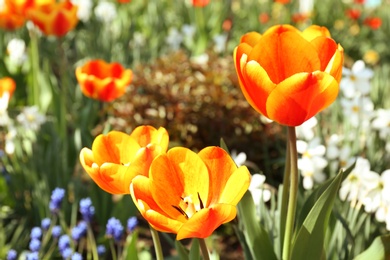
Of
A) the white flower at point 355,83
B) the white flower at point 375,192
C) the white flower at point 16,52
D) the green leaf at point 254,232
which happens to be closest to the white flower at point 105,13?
the white flower at point 16,52

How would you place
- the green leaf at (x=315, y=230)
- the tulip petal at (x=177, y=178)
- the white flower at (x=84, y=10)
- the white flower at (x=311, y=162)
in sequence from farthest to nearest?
the white flower at (x=84, y=10) < the white flower at (x=311, y=162) < the green leaf at (x=315, y=230) < the tulip petal at (x=177, y=178)

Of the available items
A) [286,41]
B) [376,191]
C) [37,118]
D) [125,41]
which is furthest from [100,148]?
[125,41]

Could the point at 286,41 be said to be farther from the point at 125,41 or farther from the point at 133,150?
the point at 125,41

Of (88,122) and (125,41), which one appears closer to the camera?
(88,122)

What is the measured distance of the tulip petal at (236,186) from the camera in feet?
3.64

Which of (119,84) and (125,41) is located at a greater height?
(119,84)

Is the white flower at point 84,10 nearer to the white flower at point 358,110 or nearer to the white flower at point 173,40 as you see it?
the white flower at point 173,40

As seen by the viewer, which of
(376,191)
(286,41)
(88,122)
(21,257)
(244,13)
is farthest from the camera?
(244,13)

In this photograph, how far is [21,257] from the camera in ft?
7.10

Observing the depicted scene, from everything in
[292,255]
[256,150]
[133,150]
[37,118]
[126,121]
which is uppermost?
[133,150]

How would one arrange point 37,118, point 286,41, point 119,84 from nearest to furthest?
1. point 286,41
2. point 119,84
3. point 37,118

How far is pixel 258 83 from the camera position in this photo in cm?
119

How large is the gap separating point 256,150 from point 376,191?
137cm

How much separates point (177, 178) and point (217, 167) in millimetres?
75
